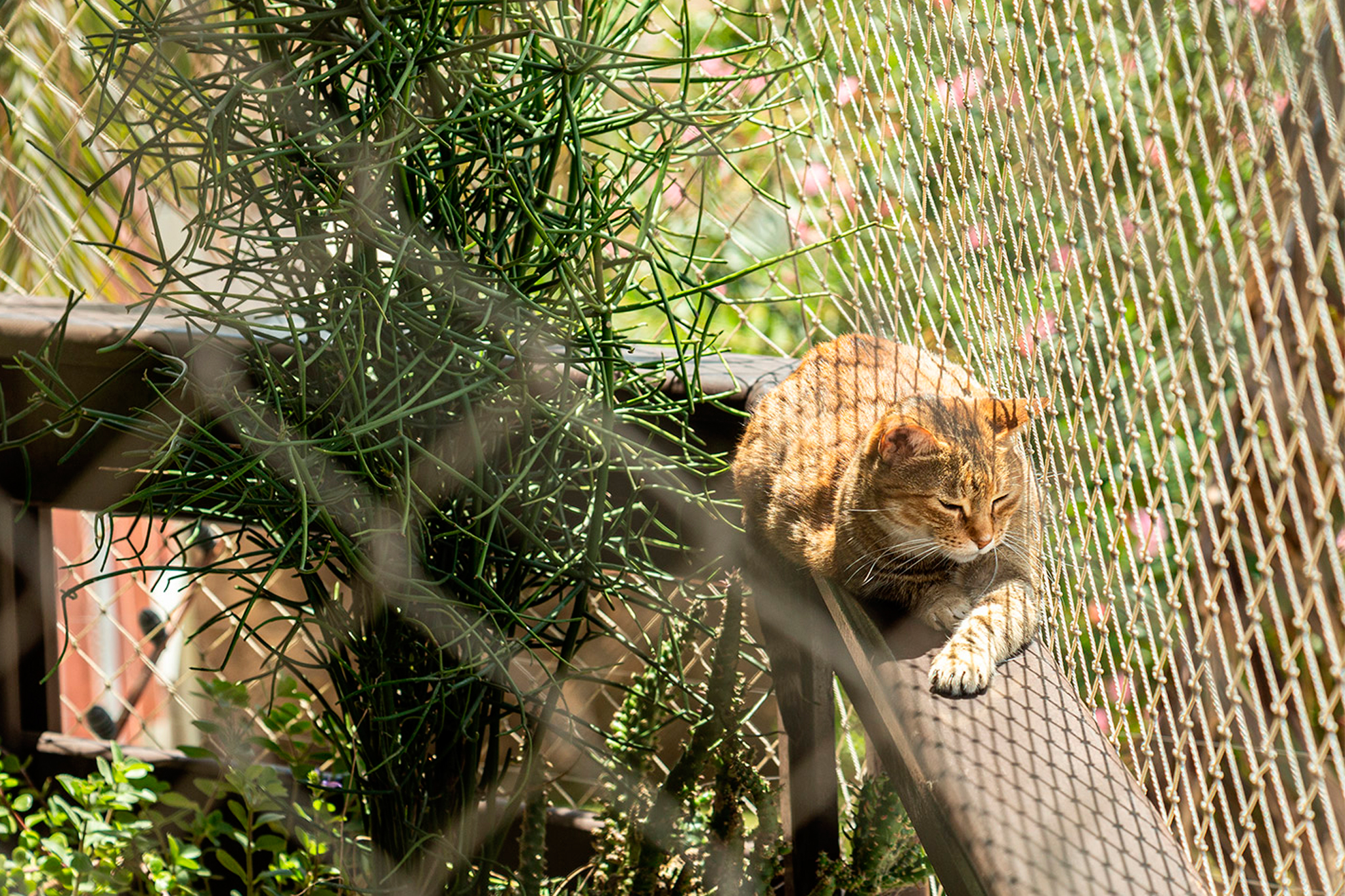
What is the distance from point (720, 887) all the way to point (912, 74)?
104 cm

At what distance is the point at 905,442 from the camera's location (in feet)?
3.73

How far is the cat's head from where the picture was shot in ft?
3.74

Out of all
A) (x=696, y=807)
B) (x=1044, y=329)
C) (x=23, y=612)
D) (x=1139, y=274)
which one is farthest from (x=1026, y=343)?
(x=23, y=612)

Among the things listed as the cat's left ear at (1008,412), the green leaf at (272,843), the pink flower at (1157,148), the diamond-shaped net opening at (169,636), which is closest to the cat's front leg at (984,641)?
the cat's left ear at (1008,412)

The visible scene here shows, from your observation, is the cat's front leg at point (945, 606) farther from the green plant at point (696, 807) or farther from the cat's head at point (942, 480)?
the green plant at point (696, 807)

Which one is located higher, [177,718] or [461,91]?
[461,91]

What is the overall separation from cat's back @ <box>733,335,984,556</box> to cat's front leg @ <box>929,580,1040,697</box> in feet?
1.04

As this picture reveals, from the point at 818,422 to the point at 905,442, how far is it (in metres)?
0.18

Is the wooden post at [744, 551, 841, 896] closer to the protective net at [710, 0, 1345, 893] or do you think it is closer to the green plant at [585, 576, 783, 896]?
the green plant at [585, 576, 783, 896]

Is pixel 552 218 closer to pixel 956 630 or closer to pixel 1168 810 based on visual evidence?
pixel 956 630

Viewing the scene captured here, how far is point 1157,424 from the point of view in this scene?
5.50 feet

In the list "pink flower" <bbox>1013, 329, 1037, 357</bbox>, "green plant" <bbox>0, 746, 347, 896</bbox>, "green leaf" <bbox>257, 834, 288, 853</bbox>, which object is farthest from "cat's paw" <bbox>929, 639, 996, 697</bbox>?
"green leaf" <bbox>257, 834, 288, 853</bbox>

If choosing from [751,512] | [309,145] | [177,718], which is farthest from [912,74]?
[177,718]

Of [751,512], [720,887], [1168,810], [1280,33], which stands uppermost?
[1280,33]
